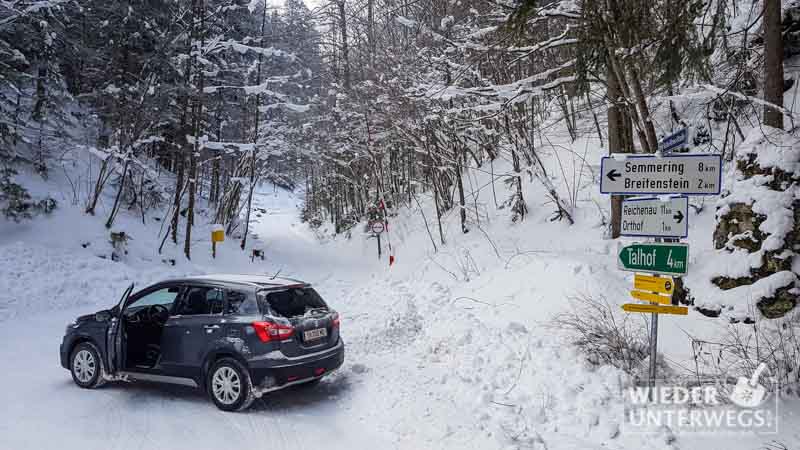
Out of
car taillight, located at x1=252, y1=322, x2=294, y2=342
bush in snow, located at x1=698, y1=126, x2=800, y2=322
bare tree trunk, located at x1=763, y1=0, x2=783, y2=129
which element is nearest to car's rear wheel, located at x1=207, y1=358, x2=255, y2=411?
car taillight, located at x1=252, y1=322, x2=294, y2=342

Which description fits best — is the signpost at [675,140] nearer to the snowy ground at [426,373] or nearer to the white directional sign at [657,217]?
the white directional sign at [657,217]

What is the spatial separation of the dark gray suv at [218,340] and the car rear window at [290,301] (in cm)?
1

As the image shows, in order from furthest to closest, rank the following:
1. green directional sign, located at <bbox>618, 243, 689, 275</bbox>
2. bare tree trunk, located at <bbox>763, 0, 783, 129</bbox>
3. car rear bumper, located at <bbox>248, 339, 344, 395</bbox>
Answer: bare tree trunk, located at <bbox>763, 0, 783, 129</bbox> → car rear bumper, located at <bbox>248, 339, 344, 395</bbox> → green directional sign, located at <bbox>618, 243, 689, 275</bbox>

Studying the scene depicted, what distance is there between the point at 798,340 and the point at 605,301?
6.59ft

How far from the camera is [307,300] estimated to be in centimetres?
628

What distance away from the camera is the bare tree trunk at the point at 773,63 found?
6.26 metres

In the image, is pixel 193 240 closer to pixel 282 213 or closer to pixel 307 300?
pixel 307 300

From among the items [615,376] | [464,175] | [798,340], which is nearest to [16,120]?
[464,175]

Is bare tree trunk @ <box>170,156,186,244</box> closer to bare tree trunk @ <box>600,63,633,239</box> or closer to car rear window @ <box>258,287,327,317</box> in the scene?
car rear window @ <box>258,287,327,317</box>

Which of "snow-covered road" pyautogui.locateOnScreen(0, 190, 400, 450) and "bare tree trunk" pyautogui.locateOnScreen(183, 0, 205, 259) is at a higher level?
"bare tree trunk" pyautogui.locateOnScreen(183, 0, 205, 259)

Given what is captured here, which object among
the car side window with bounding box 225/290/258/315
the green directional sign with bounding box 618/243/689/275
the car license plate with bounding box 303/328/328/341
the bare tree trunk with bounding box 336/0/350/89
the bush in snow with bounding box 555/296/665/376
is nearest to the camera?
the green directional sign with bounding box 618/243/689/275

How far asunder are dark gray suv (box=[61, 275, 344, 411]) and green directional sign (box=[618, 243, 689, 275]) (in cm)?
383

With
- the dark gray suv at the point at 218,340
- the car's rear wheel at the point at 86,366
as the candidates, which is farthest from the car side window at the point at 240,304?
the car's rear wheel at the point at 86,366

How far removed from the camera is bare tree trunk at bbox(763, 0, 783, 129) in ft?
20.5
